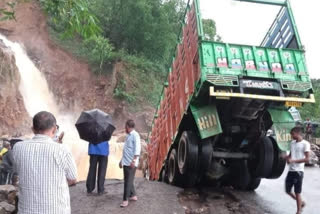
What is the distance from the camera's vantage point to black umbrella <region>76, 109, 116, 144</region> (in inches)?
241

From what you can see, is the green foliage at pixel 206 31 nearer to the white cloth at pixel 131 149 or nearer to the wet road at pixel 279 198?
the white cloth at pixel 131 149

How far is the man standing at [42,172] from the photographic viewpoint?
111 inches

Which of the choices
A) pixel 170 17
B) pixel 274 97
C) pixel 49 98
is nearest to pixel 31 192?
pixel 274 97

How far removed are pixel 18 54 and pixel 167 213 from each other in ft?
75.0

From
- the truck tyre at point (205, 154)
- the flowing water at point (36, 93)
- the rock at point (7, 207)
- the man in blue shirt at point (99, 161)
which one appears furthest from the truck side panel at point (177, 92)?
the flowing water at point (36, 93)

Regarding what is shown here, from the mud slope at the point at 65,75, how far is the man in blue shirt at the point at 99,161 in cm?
1721

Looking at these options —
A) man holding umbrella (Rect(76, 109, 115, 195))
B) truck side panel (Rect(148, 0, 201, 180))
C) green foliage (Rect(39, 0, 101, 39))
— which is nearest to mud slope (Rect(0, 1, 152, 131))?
truck side panel (Rect(148, 0, 201, 180))

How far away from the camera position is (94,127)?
613cm

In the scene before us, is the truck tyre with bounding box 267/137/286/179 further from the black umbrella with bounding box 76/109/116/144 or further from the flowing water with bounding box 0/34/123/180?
the flowing water with bounding box 0/34/123/180

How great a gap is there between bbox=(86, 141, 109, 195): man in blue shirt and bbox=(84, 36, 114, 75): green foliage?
2142 cm

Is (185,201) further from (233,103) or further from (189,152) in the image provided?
(233,103)

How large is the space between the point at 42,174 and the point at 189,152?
420cm

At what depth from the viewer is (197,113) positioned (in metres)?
6.55

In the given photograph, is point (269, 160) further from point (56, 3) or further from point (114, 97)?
point (114, 97)
